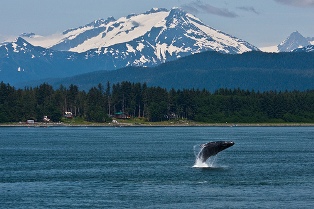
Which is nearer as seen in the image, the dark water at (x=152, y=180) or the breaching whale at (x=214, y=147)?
the dark water at (x=152, y=180)

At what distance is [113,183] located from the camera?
9125cm

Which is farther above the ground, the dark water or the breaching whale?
the breaching whale

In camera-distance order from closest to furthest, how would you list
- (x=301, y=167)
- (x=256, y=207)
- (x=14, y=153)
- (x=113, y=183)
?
(x=256, y=207) < (x=113, y=183) < (x=301, y=167) < (x=14, y=153)

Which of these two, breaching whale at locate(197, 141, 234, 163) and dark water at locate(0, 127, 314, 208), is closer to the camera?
dark water at locate(0, 127, 314, 208)

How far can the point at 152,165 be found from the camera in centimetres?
11438

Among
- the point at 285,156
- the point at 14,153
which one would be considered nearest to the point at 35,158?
the point at 14,153

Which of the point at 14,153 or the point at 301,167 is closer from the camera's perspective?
the point at 301,167

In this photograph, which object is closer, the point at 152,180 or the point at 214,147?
the point at 152,180

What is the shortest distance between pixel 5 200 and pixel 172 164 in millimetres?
39969

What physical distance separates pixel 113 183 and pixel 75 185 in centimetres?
430

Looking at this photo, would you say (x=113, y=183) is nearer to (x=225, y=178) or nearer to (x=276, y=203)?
(x=225, y=178)

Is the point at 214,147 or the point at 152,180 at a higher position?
the point at 214,147

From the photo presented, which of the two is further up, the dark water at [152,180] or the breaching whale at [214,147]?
the breaching whale at [214,147]

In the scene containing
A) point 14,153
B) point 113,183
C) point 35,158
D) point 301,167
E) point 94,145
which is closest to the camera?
point 113,183
